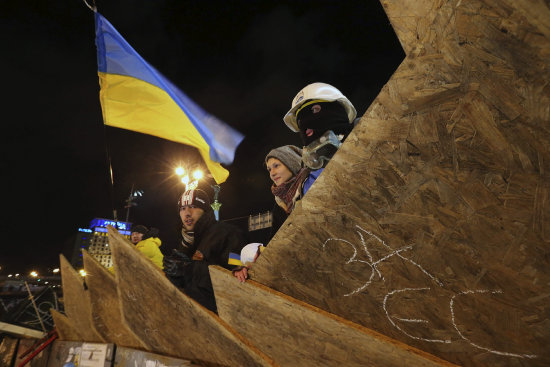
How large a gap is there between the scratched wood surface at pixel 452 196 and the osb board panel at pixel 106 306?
4.40 metres

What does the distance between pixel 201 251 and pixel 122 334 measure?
8.01 ft

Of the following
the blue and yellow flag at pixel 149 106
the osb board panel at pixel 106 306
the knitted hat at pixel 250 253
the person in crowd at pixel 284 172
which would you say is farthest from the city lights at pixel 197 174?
the knitted hat at pixel 250 253

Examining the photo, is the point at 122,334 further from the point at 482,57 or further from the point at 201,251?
the point at 482,57

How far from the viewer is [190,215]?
4531 millimetres

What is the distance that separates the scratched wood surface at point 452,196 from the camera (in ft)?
3.81

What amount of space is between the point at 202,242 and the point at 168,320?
1.18 m

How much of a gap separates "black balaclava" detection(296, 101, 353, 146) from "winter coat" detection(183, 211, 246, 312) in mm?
2011

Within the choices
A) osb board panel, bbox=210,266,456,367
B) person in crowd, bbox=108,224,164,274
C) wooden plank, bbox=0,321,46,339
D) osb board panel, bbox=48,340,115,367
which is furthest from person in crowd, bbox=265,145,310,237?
wooden plank, bbox=0,321,46,339

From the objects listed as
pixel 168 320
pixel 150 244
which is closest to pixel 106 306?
pixel 150 244

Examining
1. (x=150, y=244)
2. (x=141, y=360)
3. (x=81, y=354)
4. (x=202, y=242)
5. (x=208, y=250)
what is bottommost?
(x=81, y=354)

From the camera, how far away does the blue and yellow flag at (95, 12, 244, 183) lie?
5.04 meters

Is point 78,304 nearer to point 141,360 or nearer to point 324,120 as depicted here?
point 141,360

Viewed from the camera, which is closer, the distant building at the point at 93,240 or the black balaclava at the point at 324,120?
the black balaclava at the point at 324,120

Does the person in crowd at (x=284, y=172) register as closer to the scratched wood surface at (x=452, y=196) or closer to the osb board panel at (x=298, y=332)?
the osb board panel at (x=298, y=332)
